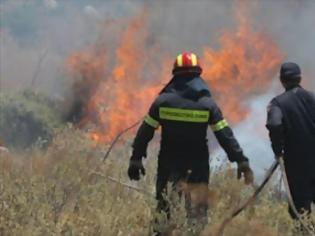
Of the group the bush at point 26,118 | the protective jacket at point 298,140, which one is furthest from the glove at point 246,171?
the bush at point 26,118

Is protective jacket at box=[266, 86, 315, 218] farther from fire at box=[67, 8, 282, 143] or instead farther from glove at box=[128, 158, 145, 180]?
fire at box=[67, 8, 282, 143]

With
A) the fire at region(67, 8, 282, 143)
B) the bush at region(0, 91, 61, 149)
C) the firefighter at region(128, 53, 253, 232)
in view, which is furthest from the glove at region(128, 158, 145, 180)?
the bush at region(0, 91, 61, 149)

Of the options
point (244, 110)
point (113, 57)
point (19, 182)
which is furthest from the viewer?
point (113, 57)

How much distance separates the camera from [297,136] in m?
6.88

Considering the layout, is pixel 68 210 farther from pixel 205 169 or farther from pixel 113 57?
pixel 113 57

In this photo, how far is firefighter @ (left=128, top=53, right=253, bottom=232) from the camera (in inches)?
243

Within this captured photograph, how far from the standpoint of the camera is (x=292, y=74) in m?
6.94

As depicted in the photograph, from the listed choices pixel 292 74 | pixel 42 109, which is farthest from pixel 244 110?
pixel 292 74

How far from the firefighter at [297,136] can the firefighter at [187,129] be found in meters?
0.81

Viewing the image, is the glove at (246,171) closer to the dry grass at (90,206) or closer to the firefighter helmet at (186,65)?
the dry grass at (90,206)

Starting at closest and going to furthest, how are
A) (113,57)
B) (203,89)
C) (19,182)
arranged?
1. (203,89)
2. (19,182)
3. (113,57)

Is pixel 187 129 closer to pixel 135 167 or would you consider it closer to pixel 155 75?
pixel 135 167

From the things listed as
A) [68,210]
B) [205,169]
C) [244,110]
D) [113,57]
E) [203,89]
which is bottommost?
[68,210]

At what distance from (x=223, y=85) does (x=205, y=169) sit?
11621 millimetres
